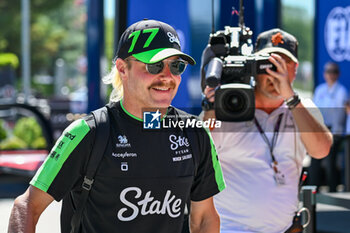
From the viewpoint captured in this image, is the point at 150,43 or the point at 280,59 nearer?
the point at 150,43

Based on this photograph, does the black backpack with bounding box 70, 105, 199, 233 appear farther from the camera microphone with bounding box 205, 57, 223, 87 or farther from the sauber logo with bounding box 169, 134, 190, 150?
the camera microphone with bounding box 205, 57, 223, 87

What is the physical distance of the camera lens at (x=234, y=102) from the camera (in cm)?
296

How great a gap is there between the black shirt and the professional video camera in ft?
1.79

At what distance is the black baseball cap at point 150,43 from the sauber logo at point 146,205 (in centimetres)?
47

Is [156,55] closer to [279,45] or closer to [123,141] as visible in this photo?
[123,141]

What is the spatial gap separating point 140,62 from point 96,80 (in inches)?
275

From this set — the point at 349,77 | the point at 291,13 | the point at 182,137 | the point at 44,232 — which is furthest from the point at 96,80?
the point at 291,13

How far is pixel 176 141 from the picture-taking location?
8.04 feet

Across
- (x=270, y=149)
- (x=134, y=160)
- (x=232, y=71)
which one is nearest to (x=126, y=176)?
(x=134, y=160)

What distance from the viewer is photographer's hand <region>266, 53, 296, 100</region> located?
3.10m

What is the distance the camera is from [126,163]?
7.68ft

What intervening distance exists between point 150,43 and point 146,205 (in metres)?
0.58

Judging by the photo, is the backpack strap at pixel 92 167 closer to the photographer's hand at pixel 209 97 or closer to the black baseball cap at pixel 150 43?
the black baseball cap at pixel 150 43

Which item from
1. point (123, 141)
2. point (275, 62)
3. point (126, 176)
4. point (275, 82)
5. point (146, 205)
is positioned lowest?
point (146, 205)
